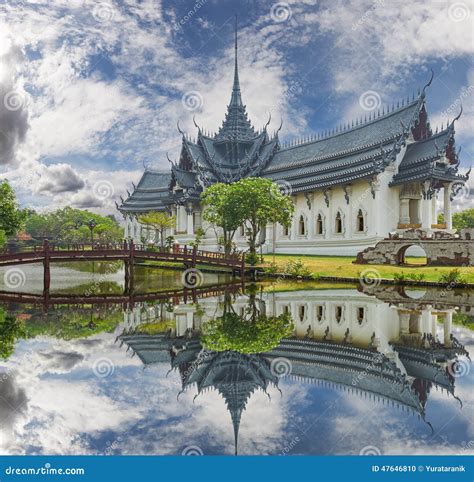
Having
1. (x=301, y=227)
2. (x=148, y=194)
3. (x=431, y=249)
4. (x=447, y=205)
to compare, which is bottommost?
(x=431, y=249)

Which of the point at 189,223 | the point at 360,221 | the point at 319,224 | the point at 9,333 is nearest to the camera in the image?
the point at 9,333

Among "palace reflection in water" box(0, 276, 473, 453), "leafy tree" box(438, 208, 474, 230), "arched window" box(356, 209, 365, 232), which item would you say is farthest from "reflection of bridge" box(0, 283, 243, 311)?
"leafy tree" box(438, 208, 474, 230)

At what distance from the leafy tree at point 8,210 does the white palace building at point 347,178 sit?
37.9 feet

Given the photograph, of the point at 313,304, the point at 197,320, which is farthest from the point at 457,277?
the point at 197,320

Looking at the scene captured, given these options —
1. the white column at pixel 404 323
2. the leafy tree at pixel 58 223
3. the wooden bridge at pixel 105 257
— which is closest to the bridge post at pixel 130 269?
the wooden bridge at pixel 105 257

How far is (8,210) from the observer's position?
2711cm

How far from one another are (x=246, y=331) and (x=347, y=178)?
59.2 feet

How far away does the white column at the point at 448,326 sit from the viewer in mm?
8070

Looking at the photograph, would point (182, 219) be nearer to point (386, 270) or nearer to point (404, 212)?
point (404, 212)

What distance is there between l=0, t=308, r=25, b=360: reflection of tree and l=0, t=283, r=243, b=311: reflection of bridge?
177 centimetres

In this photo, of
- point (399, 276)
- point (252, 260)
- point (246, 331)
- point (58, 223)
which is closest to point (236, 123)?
point (252, 260)

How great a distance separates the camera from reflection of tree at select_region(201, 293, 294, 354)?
7.58m

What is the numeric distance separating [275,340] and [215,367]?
5.95ft

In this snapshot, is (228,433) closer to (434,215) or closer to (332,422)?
(332,422)
